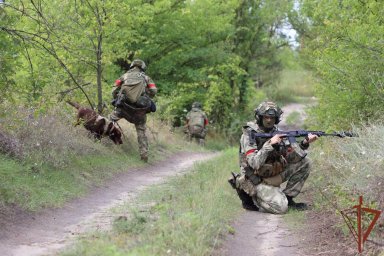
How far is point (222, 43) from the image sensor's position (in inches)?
1113

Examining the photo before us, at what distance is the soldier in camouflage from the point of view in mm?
9945

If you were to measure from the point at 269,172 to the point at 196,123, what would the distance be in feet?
49.8

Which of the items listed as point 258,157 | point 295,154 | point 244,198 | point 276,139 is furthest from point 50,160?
point 295,154

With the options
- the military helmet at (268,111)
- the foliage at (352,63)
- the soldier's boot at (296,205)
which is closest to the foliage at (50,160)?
the military helmet at (268,111)

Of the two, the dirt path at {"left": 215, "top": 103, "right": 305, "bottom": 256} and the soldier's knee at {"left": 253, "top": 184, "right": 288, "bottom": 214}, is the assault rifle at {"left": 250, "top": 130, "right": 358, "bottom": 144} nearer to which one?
the soldier's knee at {"left": 253, "top": 184, "right": 288, "bottom": 214}

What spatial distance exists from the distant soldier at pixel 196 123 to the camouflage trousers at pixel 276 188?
48.8 feet

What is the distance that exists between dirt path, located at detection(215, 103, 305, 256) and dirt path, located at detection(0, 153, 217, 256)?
5.78ft

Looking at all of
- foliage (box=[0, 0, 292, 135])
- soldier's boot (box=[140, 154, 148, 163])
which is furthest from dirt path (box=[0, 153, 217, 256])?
soldier's boot (box=[140, 154, 148, 163])

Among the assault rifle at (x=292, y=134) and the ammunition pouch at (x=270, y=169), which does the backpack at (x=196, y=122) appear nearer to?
the ammunition pouch at (x=270, y=169)

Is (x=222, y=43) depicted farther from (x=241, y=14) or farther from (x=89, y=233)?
(x=89, y=233)

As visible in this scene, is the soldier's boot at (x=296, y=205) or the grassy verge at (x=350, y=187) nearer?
the grassy verge at (x=350, y=187)

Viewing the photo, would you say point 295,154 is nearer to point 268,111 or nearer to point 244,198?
point 268,111

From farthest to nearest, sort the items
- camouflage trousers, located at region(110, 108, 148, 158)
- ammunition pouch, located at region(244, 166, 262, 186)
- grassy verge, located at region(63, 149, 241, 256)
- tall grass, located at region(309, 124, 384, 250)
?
camouflage trousers, located at region(110, 108, 148, 158), ammunition pouch, located at region(244, 166, 262, 186), tall grass, located at region(309, 124, 384, 250), grassy verge, located at region(63, 149, 241, 256)

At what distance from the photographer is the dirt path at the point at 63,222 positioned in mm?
6961
